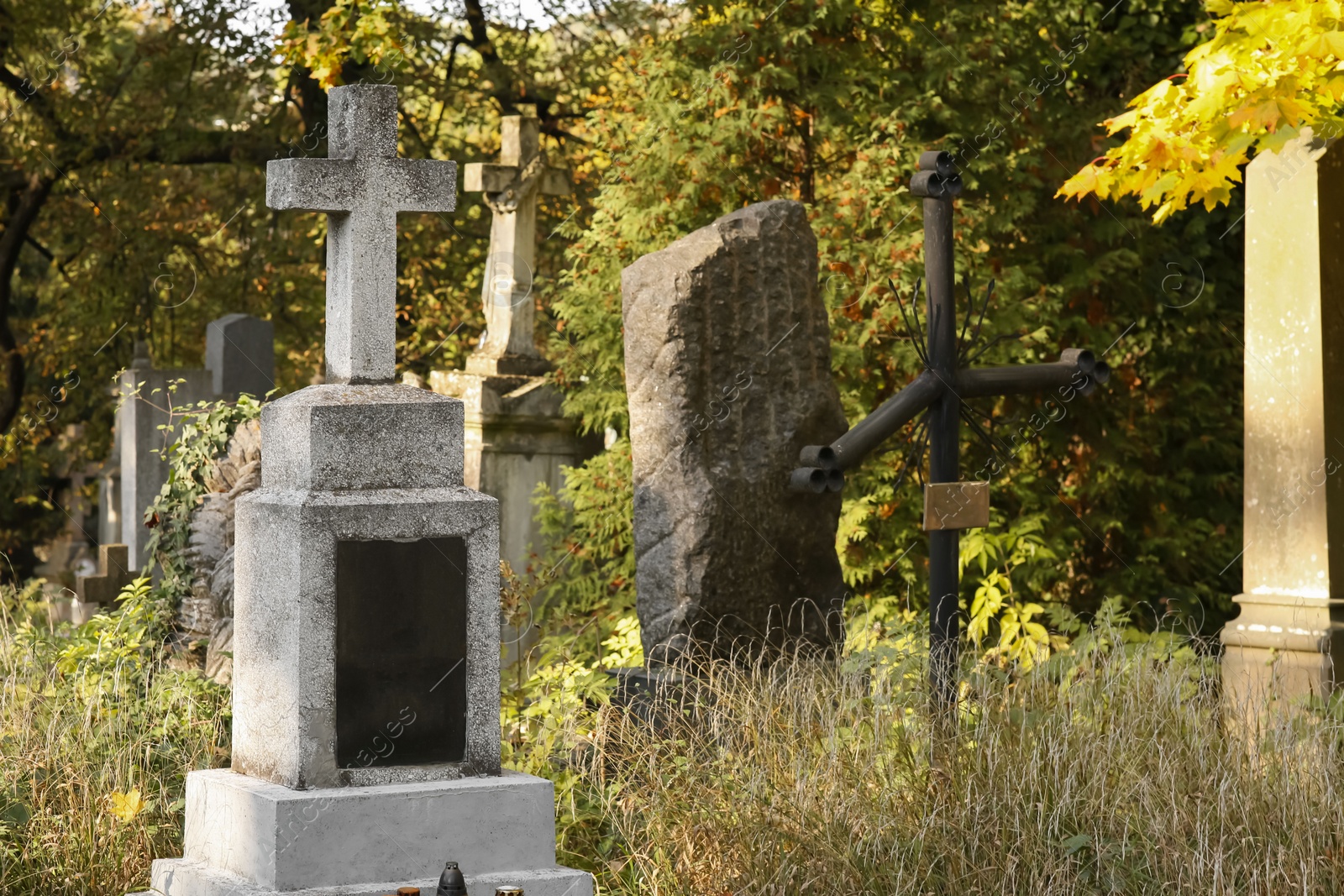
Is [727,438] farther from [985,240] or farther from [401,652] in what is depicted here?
[985,240]

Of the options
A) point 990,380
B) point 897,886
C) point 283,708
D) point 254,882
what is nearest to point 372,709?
point 283,708

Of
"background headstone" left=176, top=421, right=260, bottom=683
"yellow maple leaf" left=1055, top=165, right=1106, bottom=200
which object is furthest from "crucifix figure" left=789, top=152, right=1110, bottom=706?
"background headstone" left=176, top=421, right=260, bottom=683

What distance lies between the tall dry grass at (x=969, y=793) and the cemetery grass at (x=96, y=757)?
147 centimetres

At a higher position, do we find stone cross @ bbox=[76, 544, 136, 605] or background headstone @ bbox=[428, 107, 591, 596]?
background headstone @ bbox=[428, 107, 591, 596]

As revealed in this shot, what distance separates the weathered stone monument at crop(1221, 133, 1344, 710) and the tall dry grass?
3.76 ft

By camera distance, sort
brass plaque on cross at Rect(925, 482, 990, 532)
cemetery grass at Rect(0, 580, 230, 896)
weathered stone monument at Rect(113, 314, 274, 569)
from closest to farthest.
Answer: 1. cemetery grass at Rect(0, 580, 230, 896)
2. brass plaque on cross at Rect(925, 482, 990, 532)
3. weathered stone monument at Rect(113, 314, 274, 569)

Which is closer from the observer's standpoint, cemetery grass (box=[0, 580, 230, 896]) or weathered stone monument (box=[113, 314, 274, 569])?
cemetery grass (box=[0, 580, 230, 896])

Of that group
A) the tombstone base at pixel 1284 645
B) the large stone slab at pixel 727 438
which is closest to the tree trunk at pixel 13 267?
the large stone slab at pixel 727 438

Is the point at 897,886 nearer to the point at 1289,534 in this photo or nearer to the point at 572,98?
the point at 1289,534

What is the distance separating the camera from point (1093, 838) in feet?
15.5

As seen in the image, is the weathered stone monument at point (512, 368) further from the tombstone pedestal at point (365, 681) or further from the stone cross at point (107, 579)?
the tombstone pedestal at point (365, 681)

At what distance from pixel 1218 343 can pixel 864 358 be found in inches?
131

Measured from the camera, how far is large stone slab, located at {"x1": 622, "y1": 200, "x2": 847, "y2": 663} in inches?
245

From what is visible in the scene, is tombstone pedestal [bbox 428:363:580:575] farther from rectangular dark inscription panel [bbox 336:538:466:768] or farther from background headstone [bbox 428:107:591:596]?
rectangular dark inscription panel [bbox 336:538:466:768]
